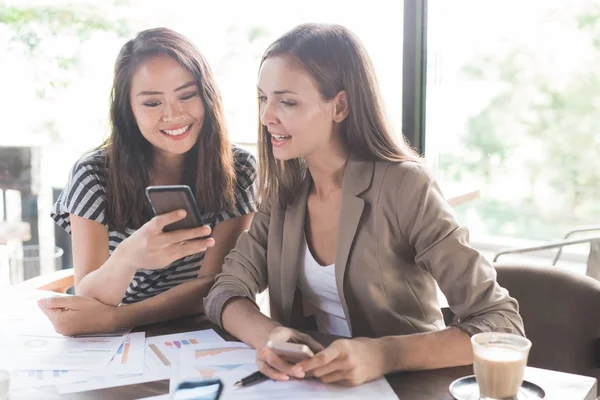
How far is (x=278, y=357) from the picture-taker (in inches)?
52.3

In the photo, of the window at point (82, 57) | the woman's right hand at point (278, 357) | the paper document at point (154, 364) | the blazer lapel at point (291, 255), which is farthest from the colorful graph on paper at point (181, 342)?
the window at point (82, 57)

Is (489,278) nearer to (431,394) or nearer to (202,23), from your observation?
(431,394)

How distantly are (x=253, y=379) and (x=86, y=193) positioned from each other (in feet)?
3.07

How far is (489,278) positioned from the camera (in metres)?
1.48

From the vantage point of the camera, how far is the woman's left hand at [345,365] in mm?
1279

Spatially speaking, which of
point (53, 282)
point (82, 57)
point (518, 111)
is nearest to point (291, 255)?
point (53, 282)

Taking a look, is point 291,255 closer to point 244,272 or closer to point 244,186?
point 244,272

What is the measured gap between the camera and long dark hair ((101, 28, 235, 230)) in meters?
1.98

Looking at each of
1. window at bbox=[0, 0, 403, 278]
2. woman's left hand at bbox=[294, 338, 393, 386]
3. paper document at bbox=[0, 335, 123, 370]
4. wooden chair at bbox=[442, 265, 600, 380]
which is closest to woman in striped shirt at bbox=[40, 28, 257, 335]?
paper document at bbox=[0, 335, 123, 370]

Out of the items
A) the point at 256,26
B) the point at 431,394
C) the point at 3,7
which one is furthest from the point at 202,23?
the point at 431,394

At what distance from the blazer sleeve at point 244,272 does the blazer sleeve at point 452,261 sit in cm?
41

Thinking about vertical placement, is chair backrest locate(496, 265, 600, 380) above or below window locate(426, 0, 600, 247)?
below

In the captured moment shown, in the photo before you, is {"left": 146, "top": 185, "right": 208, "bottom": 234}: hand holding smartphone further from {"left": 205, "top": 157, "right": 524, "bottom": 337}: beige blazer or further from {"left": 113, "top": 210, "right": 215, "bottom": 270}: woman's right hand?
{"left": 205, "top": 157, "right": 524, "bottom": 337}: beige blazer

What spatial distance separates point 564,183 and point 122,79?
1.56 m
